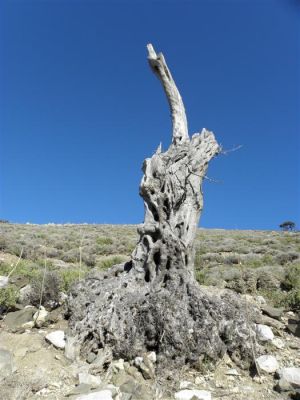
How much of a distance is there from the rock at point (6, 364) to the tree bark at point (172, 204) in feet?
7.57

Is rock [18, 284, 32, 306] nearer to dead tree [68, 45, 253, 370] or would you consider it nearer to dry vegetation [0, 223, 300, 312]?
dry vegetation [0, 223, 300, 312]

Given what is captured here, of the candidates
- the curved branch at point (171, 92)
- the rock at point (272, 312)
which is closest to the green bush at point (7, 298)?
the curved branch at point (171, 92)

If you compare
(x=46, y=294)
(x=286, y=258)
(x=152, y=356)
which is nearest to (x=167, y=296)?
(x=152, y=356)

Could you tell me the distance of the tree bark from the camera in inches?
252

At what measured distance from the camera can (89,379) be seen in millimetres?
4730

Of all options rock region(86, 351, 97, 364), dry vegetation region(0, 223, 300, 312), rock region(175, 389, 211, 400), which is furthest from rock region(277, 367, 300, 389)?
rock region(86, 351, 97, 364)

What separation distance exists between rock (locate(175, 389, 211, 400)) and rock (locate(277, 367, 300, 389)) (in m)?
1.03

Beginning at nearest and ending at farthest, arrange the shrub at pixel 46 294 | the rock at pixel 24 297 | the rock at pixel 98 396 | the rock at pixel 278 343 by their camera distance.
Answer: the rock at pixel 98 396 < the rock at pixel 278 343 < the shrub at pixel 46 294 < the rock at pixel 24 297

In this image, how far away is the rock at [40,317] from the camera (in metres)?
6.39

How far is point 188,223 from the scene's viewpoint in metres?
6.86

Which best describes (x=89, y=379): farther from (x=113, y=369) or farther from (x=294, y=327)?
(x=294, y=327)

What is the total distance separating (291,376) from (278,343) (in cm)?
123

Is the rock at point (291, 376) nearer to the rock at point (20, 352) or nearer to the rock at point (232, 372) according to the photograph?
the rock at point (232, 372)

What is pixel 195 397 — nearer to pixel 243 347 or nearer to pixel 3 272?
pixel 243 347
